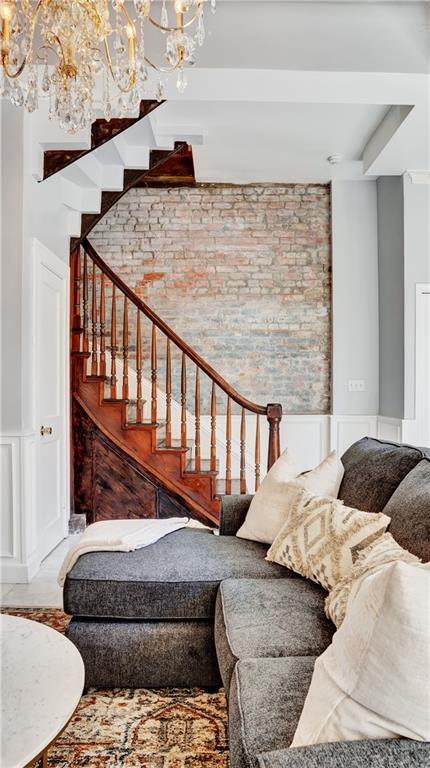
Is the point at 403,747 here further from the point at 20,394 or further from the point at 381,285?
the point at 381,285

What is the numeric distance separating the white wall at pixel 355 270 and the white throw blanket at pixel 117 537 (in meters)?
3.14

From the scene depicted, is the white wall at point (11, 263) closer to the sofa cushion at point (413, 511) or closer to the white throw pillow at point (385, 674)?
the sofa cushion at point (413, 511)

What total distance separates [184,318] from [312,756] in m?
4.64

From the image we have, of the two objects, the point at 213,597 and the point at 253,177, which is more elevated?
the point at 253,177

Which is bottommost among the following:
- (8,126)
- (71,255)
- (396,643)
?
(396,643)

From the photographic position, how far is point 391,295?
499 cm

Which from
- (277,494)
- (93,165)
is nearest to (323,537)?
(277,494)

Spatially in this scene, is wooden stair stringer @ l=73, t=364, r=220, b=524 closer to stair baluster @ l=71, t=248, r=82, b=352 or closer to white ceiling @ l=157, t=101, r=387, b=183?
stair baluster @ l=71, t=248, r=82, b=352

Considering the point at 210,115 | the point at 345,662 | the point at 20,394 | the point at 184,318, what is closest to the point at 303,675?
the point at 345,662

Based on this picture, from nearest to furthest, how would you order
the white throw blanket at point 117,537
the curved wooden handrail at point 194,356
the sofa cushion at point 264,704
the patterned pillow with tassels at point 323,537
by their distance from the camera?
the sofa cushion at point 264,704 → the patterned pillow with tassels at point 323,537 → the white throw blanket at point 117,537 → the curved wooden handrail at point 194,356

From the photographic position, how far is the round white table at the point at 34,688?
1103 mm

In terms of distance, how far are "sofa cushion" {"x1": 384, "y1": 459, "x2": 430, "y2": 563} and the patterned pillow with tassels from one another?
6 centimetres

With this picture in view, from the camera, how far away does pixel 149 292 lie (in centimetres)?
530

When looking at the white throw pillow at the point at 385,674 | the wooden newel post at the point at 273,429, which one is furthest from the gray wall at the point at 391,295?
the white throw pillow at the point at 385,674
